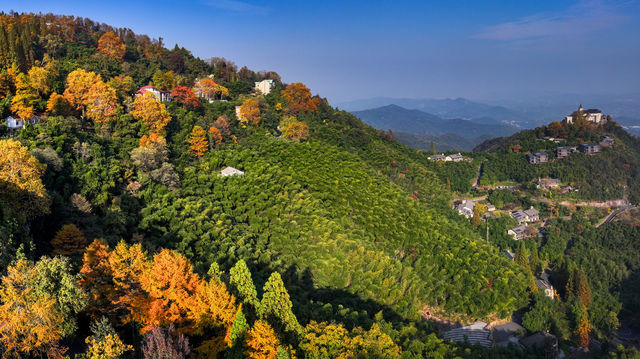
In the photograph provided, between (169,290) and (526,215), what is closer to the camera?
(169,290)

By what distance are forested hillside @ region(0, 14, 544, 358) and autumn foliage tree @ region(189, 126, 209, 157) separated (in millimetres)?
147

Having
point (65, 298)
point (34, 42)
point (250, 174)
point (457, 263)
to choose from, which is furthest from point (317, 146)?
point (34, 42)

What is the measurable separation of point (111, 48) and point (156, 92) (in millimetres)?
13954

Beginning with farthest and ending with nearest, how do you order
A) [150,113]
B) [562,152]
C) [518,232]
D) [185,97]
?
[562,152]
[518,232]
[185,97]
[150,113]

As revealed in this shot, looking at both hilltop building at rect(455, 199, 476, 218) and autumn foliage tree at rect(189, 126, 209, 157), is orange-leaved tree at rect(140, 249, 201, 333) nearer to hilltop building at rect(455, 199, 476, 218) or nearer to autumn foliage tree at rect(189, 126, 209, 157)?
autumn foliage tree at rect(189, 126, 209, 157)

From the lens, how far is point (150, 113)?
29547 mm

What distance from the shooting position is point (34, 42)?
40219 millimetres

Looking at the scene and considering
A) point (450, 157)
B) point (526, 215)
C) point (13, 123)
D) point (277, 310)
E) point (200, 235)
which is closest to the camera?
point (277, 310)

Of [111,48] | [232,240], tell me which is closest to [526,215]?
[232,240]

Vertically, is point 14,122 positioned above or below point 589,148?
above

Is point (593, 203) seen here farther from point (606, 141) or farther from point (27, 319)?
point (27, 319)

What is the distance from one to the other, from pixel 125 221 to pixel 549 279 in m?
38.9

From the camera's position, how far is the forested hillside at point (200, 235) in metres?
10.5

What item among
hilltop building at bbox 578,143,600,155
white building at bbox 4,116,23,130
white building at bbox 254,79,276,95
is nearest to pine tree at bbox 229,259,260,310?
white building at bbox 4,116,23,130
